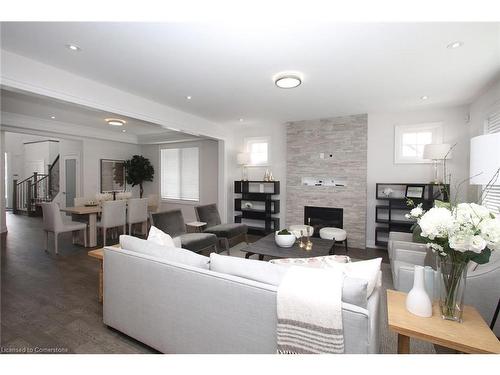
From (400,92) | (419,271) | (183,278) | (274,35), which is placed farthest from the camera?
(400,92)

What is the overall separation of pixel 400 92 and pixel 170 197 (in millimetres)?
6124

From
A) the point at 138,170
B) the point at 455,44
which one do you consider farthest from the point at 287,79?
the point at 138,170

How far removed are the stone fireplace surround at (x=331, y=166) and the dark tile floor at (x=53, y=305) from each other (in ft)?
2.93

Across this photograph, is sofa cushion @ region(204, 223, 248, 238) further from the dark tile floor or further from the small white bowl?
the dark tile floor

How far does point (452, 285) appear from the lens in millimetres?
1197

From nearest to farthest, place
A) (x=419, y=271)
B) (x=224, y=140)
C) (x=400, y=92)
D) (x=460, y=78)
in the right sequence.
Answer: (x=419, y=271) < (x=460, y=78) < (x=400, y=92) < (x=224, y=140)

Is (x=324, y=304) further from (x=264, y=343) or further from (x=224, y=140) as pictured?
(x=224, y=140)

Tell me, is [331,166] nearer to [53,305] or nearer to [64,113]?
[53,305]

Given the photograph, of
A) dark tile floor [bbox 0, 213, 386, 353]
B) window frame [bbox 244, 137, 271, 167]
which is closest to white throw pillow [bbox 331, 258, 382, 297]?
dark tile floor [bbox 0, 213, 386, 353]

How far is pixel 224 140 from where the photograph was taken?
226 inches

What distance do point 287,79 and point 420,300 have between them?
2.53 m

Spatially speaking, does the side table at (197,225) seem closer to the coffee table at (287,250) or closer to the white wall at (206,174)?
the coffee table at (287,250)
